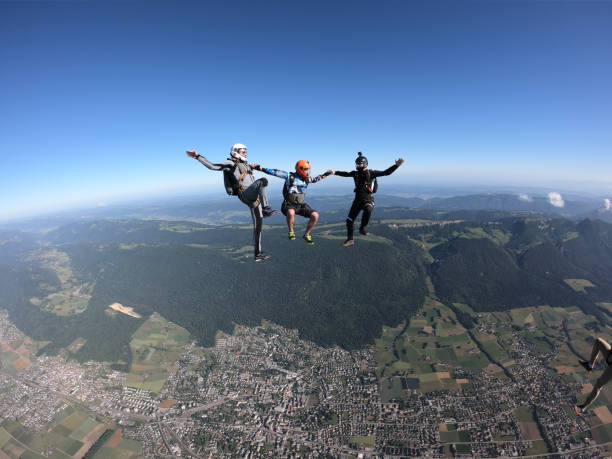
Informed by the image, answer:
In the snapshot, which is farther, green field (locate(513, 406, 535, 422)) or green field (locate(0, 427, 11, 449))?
green field (locate(0, 427, 11, 449))

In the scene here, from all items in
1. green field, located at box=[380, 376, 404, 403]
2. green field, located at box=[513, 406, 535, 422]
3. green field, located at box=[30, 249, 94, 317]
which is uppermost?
green field, located at box=[30, 249, 94, 317]

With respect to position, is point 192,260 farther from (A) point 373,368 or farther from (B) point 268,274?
(A) point 373,368

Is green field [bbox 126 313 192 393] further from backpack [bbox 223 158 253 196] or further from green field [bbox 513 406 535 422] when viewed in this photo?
green field [bbox 513 406 535 422]

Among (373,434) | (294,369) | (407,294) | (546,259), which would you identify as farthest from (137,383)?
(546,259)

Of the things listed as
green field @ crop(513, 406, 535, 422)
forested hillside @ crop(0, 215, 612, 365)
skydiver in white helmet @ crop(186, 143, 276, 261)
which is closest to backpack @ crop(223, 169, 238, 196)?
skydiver in white helmet @ crop(186, 143, 276, 261)

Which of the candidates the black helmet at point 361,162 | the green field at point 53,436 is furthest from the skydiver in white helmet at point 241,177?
the green field at point 53,436

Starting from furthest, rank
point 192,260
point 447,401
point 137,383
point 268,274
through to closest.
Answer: point 192,260 < point 268,274 < point 137,383 < point 447,401

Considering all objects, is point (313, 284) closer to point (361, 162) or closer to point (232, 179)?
point (361, 162)
